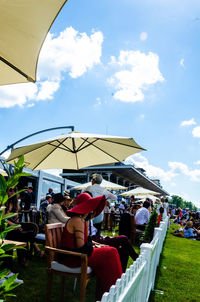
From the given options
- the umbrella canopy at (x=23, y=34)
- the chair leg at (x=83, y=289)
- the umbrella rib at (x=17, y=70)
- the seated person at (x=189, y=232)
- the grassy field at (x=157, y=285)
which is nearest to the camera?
the umbrella canopy at (x=23, y=34)

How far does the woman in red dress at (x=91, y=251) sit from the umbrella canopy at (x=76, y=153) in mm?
3007

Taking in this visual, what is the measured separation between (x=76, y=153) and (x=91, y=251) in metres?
3.90

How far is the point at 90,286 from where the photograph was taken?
4.29 m

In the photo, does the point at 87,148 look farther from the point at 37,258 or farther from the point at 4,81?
the point at 4,81

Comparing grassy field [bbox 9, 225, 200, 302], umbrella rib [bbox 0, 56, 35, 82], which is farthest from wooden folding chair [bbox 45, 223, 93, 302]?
umbrella rib [bbox 0, 56, 35, 82]

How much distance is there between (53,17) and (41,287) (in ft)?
12.2

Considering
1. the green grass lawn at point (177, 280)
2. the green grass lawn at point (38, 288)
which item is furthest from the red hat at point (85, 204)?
the green grass lawn at point (177, 280)

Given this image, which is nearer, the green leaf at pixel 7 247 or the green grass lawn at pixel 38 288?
the green leaf at pixel 7 247

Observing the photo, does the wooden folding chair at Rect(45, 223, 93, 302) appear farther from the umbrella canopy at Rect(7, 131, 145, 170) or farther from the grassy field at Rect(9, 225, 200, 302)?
the umbrella canopy at Rect(7, 131, 145, 170)

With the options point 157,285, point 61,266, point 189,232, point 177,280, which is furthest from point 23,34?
point 189,232

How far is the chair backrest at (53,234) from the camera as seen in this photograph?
3.17 meters

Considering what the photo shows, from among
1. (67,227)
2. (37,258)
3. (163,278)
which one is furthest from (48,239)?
(163,278)

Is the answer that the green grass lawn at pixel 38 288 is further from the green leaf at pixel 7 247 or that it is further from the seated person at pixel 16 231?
the green leaf at pixel 7 247

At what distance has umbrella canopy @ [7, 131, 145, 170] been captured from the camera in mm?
6227
